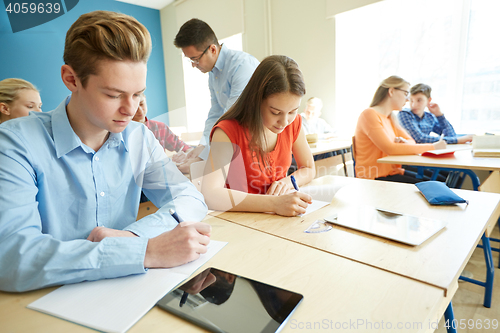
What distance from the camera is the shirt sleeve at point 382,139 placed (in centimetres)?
228

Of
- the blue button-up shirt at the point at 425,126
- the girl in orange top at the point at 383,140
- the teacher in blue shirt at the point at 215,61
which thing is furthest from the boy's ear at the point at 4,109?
the blue button-up shirt at the point at 425,126

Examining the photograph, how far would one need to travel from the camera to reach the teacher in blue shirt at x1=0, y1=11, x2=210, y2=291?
0.60 metres

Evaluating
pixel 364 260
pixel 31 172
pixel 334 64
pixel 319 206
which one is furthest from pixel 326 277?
pixel 334 64

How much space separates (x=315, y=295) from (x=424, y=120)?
3.31m

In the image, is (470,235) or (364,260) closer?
(364,260)

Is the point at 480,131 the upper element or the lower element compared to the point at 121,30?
lower

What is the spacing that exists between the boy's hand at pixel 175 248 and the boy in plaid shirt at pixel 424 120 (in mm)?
2894

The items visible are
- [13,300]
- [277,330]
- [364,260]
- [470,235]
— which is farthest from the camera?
[470,235]

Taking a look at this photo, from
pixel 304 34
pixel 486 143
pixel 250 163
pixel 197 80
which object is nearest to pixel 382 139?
pixel 486 143

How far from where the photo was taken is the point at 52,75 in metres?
5.20

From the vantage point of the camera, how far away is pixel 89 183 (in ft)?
2.81

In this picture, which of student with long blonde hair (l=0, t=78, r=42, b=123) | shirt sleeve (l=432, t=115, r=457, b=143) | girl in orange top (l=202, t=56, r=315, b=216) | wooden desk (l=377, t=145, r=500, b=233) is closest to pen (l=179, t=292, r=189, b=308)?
girl in orange top (l=202, t=56, r=315, b=216)

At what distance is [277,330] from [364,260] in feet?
1.05

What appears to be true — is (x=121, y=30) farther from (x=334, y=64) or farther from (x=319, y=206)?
(x=334, y=64)
